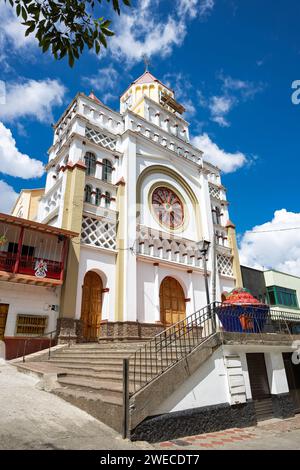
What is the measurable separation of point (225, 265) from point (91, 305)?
1092 cm

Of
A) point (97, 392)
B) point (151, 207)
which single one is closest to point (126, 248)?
point (151, 207)

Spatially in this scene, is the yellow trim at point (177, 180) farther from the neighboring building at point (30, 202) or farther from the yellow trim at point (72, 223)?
the neighboring building at point (30, 202)

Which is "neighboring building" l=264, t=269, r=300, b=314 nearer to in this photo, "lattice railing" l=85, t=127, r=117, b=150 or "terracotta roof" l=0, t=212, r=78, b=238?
"lattice railing" l=85, t=127, r=117, b=150

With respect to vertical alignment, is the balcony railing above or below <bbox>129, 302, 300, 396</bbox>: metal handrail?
above

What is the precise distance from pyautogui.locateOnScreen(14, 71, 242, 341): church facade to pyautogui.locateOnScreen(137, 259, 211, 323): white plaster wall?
6cm

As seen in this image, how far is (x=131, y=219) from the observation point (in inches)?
661

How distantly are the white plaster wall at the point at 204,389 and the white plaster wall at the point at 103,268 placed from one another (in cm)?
780

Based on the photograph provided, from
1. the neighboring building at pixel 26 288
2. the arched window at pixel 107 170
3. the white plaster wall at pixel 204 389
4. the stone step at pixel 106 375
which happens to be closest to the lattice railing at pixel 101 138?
the arched window at pixel 107 170

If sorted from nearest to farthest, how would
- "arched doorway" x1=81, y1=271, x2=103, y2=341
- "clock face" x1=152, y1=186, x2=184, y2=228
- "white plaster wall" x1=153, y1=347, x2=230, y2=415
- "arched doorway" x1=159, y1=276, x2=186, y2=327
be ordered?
"white plaster wall" x1=153, y1=347, x2=230, y2=415, "arched doorway" x1=81, y1=271, x2=103, y2=341, "arched doorway" x1=159, y1=276, x2=186, y2=327, "clock face" x1=152, y1=186, x2=184, y2=228

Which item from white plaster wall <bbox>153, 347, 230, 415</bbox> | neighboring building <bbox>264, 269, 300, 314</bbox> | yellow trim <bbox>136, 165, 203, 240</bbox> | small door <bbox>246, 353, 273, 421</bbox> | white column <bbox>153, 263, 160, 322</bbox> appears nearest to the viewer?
white plaster wall <bbox>153, 347, 230, 415</bbox>

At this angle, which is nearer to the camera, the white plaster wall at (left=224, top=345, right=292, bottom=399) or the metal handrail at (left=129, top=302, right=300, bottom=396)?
the metal handrail at (left=129, top=302, right=300, bottom=396)

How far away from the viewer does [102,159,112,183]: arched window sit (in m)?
17.8

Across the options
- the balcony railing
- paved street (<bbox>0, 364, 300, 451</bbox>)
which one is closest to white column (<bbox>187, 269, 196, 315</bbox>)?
the balcony railing

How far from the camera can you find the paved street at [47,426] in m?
4.51
